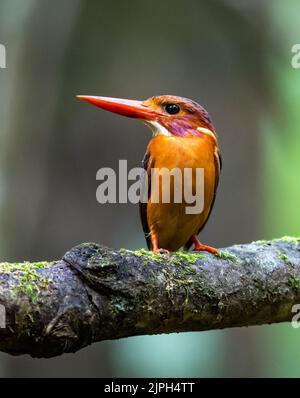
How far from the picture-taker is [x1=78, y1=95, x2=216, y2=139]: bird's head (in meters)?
3.22

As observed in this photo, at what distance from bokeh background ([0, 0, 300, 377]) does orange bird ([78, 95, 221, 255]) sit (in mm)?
607

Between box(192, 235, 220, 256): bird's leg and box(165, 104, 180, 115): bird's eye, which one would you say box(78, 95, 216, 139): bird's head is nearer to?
box(165, 104, 180, 115): bird's eye

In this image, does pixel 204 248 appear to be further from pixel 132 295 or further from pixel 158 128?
pixel 132 295

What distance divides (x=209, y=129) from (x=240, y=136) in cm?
86

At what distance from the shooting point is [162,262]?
2.38m

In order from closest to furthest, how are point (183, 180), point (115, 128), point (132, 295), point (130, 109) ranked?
point (132, 295) → point (183, 180) → point (130, 109) → point (115, 128)

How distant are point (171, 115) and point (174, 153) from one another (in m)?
0.27

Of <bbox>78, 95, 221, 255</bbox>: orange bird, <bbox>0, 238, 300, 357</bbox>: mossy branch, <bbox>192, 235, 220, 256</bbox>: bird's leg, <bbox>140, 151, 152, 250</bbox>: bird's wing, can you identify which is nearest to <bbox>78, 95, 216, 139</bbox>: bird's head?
<bbox>78, 95, 221, 255</bbox>: orange bird

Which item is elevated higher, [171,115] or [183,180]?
[171,115]

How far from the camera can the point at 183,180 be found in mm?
3018

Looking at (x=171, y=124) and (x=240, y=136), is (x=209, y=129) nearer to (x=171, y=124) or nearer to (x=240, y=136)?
(x=171, y=124)

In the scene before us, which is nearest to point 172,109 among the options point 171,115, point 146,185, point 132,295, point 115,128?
point 171,115

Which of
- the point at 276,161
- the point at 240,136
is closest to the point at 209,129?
the point at 240,136

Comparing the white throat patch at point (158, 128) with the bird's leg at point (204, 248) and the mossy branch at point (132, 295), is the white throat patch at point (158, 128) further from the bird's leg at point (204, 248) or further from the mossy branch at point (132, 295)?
the mossy branch at point (132, 295)
